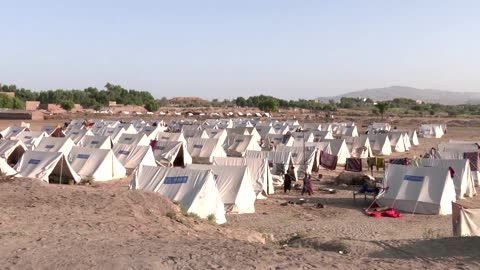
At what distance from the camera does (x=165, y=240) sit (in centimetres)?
1068

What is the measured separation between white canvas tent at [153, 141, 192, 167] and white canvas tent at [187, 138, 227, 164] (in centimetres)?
106

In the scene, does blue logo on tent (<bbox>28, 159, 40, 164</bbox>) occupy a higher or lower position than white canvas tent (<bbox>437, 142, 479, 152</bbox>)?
lower

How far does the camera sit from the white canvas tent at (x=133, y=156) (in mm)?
27219

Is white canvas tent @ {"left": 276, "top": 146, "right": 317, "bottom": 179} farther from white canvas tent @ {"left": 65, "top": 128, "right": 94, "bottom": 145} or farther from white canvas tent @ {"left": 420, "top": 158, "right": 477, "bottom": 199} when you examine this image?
white canvas tent @ {"left": 65, "top": 128, "right": 94, "bottom": 145}

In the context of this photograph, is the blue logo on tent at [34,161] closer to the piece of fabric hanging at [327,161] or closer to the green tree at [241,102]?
the piece of fabric hanging at [327,161]

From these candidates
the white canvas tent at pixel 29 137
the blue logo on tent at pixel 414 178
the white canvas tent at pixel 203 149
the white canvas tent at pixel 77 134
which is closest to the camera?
the blue logo on tent at pixel 414 178

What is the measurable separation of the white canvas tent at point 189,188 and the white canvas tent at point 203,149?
12869 mm

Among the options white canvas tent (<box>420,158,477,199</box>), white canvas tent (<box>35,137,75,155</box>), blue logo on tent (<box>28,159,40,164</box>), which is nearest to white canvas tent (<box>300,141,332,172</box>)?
white canvas tent (<box>420,158,477,199</box>)

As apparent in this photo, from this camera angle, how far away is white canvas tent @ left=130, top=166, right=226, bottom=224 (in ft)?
54.3

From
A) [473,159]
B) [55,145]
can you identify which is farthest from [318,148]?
[55,145]

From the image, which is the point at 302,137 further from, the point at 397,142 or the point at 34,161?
the point at 34,161

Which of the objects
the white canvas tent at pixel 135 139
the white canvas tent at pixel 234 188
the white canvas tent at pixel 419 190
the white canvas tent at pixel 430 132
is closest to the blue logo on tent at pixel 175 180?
the white canvas tent at pixel 234 188

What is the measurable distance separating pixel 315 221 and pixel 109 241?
9750mm

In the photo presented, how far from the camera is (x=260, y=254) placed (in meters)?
9.52
